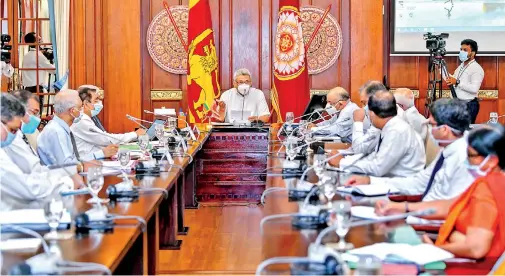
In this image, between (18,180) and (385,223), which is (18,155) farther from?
(385,223)

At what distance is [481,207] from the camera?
2482 millimetres

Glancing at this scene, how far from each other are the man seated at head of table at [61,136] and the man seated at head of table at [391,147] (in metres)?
1.73

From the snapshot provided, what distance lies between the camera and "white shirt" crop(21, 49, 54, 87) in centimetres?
874

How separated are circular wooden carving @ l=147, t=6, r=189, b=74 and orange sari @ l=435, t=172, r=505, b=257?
22.9 feet

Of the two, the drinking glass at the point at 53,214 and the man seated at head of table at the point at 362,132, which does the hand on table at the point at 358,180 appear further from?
the drinking glass at the point at 53,214

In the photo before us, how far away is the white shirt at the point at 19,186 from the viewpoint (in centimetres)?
321

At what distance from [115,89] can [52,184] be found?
605 cm

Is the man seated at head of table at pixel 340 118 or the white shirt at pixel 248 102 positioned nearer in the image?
the man seated at head of table at pixel 340 118

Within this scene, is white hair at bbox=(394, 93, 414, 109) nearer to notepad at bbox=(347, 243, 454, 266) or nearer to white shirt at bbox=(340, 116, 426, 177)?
white shirt at bbox=(340, 116, 426, 177)

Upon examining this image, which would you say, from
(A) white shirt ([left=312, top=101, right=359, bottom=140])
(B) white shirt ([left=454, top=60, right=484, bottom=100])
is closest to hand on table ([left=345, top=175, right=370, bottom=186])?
(A) white shirt ([left=312, top=101, right=359, bottom=140])

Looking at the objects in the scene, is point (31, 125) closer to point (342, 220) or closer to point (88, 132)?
point (88, 132)

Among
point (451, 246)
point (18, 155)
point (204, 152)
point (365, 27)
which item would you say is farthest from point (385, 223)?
point (365, 27)

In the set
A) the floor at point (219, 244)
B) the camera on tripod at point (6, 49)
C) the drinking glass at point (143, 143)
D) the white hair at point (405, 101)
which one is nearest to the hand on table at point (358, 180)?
the floor at point (219, 244)

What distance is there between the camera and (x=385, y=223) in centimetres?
282
